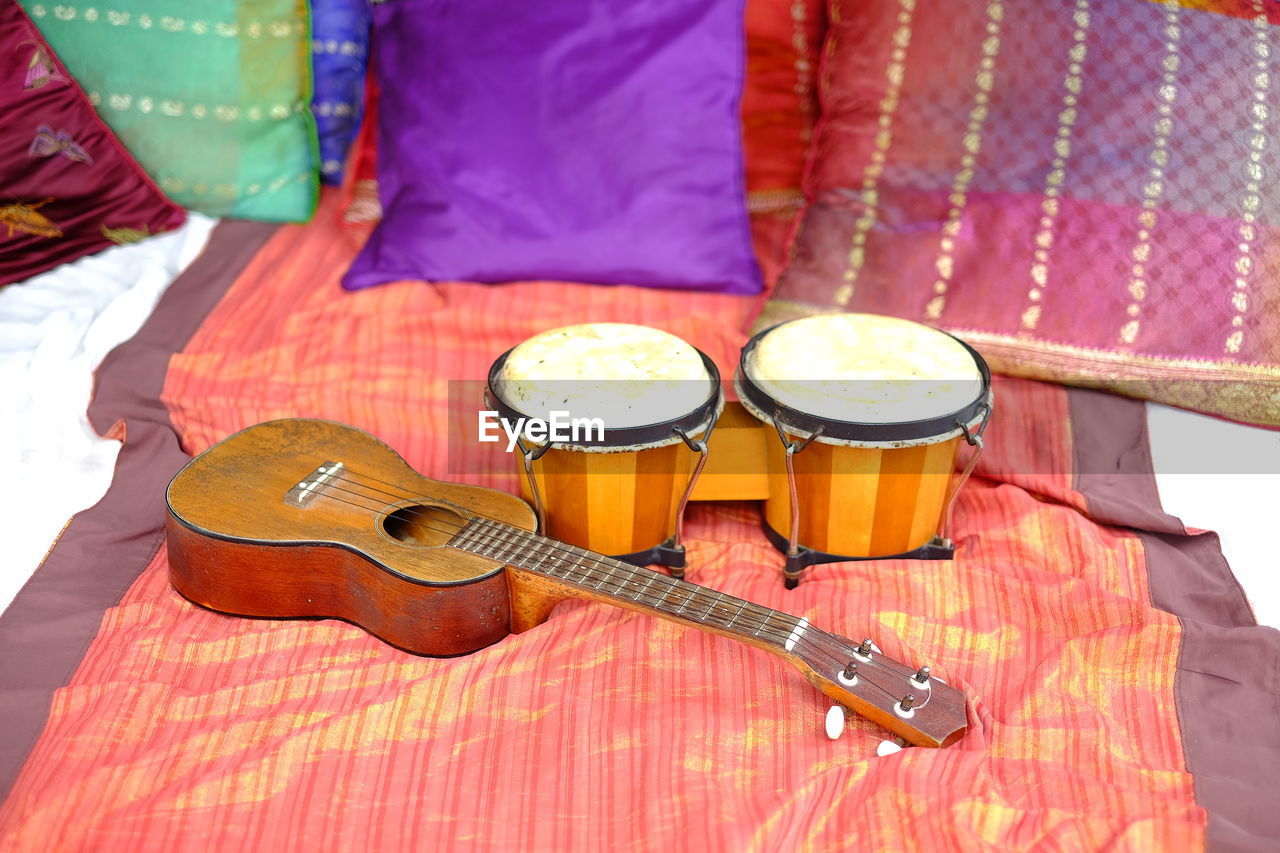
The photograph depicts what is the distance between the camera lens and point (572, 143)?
66.2 inches

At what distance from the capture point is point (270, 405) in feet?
4.90

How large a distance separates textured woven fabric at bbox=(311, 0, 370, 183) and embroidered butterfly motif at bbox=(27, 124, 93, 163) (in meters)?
0.39

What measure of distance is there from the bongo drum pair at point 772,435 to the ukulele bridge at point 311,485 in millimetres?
210

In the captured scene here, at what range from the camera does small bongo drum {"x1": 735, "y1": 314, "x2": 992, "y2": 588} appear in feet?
3.93

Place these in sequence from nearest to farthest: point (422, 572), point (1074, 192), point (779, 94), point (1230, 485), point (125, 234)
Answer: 1. point (422, 572)
2. point (1230, 485)
3. point (1074, 192)
4. point (125, 234)
5. point (779, 94)

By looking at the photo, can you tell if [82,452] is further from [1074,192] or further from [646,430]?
[1074,192]

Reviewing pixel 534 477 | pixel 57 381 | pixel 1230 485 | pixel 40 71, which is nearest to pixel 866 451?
pixel 534 477

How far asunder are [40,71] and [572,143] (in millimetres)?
795

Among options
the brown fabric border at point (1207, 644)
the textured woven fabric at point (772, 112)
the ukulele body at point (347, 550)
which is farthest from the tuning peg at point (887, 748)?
the textured woven fabric at point (772, 112)

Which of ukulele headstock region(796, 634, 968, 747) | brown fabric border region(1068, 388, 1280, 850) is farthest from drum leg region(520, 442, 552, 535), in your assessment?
brown fabric border region(1068, 388, 1280, 850)

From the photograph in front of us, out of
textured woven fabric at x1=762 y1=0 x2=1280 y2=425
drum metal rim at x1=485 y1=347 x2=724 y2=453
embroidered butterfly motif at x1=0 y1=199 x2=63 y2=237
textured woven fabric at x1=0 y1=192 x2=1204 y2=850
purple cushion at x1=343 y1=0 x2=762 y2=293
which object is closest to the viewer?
textured woven fabric at x1=0 y1=192 x2=1204 y2=850

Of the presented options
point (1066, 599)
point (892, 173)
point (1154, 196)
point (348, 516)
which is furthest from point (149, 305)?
A: point (1154, 196)

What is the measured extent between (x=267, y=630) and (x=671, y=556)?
0.46 meters

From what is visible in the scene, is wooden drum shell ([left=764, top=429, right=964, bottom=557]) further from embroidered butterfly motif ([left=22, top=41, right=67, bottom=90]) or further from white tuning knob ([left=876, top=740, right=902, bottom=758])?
embroidered butterfly motif ([left=22, top=41, right=67, bottom=90])
